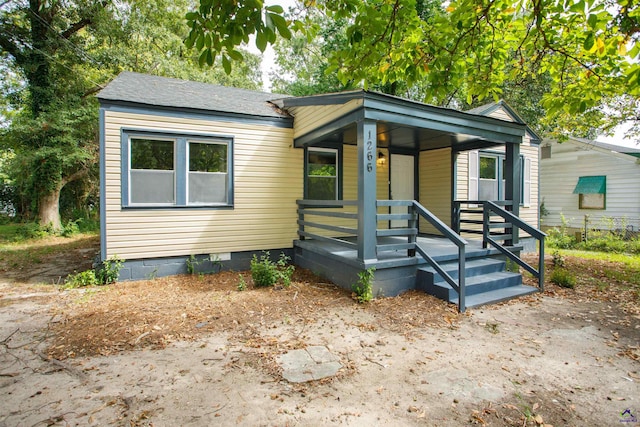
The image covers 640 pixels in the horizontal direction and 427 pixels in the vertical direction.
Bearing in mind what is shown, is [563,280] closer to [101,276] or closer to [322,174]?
[322,174]

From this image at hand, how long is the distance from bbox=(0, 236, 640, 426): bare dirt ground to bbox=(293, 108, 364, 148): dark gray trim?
2.97m

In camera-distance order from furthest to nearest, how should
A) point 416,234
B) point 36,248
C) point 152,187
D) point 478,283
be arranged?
point 36,248 < point 152,187 < point 416,234 < point 478,283

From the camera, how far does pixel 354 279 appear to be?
17.6ft

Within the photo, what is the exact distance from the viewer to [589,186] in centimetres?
1403

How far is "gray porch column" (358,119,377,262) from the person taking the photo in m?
5.08

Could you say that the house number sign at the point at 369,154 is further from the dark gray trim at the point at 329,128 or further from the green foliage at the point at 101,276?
the green foliage at the point at 101,276

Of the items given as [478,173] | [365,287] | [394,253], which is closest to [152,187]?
[365,287]

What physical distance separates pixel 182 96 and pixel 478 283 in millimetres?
7041

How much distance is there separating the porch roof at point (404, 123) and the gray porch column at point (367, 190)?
26cm

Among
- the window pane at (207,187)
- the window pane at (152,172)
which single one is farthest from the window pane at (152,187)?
the window pane at (207,187)

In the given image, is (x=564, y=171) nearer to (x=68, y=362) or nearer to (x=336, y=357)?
(x=336, y=357)

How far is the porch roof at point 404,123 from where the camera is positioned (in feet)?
17.0

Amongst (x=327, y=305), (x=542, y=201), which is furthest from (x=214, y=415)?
(x=542, y=201)

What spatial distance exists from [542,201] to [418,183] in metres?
10.3
